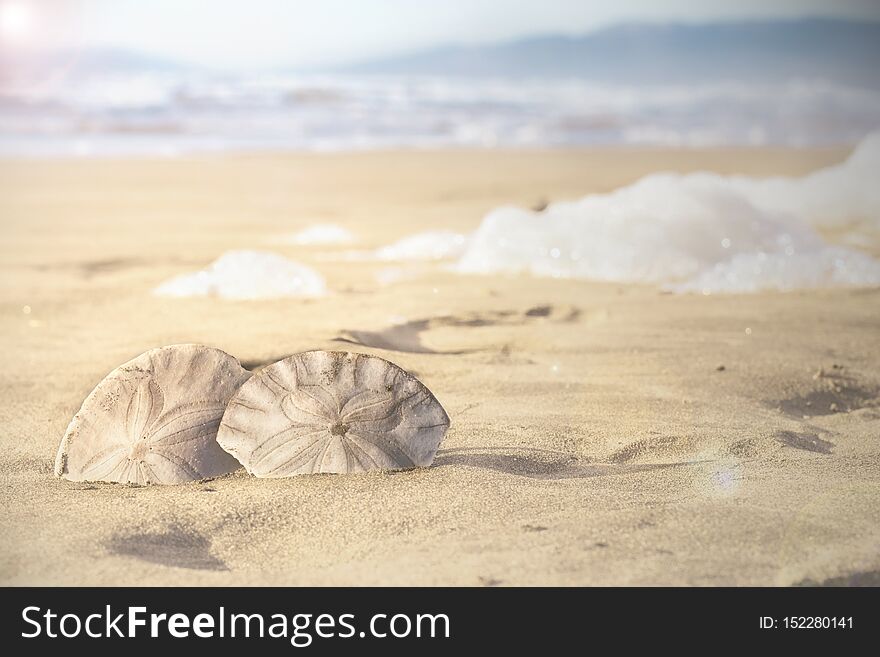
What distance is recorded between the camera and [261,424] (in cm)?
211

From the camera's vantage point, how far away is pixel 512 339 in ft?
11.6

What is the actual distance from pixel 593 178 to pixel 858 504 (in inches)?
284

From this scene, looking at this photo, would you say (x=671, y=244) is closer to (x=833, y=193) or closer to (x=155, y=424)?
(x=833, y=193)

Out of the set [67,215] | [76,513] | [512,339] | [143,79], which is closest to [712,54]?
[143,79]

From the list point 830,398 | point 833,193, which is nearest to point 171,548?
point 830,398

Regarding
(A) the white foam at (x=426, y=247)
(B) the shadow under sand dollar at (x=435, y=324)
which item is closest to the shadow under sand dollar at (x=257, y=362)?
(B) the shadow under sand dollar at (x=435, y=324)

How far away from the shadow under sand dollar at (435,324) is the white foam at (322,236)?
2.04 m

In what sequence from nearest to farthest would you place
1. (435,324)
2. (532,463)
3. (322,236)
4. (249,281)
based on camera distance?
(532,463), (435,324), (249,281), (322,236)

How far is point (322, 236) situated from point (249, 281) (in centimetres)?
178

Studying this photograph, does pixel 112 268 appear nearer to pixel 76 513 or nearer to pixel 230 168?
pixel 76 513

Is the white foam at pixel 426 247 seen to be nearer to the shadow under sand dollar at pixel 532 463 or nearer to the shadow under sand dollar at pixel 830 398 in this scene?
the shadow under sand dollar at pixel 830 398

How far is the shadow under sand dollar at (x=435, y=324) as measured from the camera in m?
3.38

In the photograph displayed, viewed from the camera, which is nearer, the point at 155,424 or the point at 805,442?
the point at 155,424

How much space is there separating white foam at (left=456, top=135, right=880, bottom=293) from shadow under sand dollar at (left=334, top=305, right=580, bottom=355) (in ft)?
2.54
